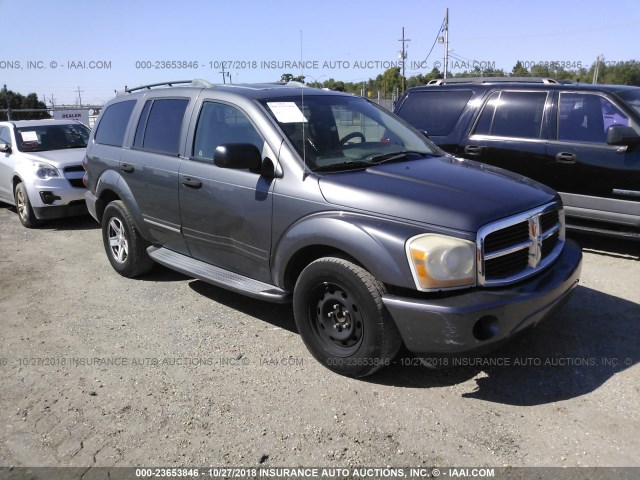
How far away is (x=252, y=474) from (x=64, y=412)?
1370mm

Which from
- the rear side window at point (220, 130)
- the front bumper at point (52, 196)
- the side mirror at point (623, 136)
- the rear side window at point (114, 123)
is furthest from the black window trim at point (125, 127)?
the side mirror at point (623, 136)

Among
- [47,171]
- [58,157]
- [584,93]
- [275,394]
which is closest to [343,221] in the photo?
[275,394]

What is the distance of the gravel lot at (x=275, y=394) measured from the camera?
Answer: 2.81 meters

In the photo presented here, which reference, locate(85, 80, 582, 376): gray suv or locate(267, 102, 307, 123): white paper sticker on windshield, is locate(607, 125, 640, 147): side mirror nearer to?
locate(85, 80, 582, 376): gray suv

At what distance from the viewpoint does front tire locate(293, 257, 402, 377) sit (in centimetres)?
314

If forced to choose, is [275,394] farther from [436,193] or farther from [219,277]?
[436,193]

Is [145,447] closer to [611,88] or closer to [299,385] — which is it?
[299,385]

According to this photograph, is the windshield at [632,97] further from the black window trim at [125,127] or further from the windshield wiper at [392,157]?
the black window trim at [125,127]

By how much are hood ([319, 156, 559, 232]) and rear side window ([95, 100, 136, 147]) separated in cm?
284

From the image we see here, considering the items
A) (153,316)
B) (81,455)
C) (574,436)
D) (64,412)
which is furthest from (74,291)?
(574,436)

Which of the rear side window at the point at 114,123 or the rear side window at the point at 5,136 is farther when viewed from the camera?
the rear side window at the point at 5,136

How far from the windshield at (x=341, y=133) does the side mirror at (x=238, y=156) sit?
29 cm

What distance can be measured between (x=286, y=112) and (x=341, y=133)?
1.52 ft

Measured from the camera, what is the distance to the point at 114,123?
5.55m
